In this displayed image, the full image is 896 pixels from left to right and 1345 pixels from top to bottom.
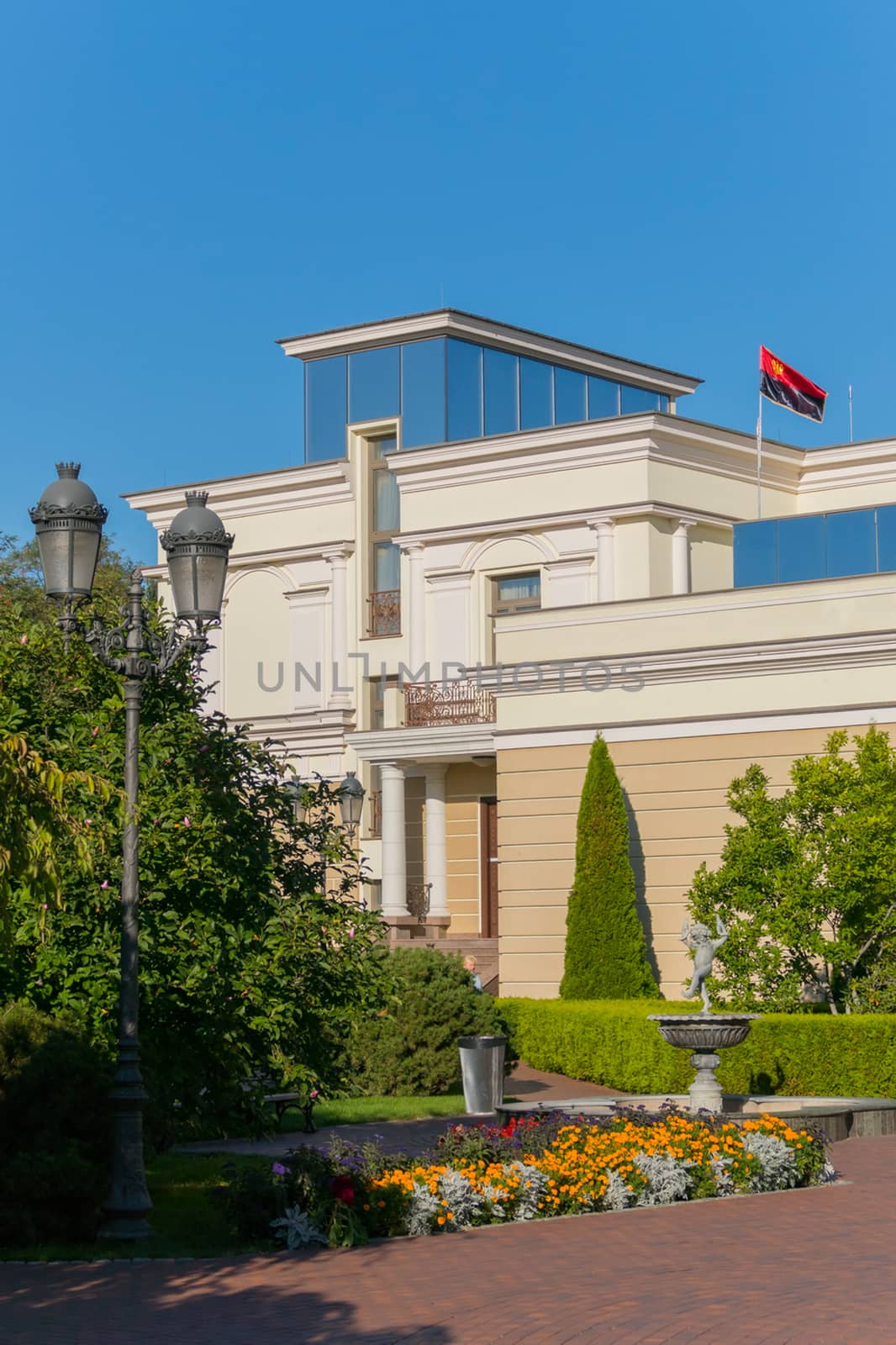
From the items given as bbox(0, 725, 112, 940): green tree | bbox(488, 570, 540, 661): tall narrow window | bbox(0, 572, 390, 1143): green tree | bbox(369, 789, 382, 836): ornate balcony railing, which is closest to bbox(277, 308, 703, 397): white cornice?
bbox(488, 570, 540, 661): tall narrow window

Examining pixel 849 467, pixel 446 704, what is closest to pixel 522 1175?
pixel 446 704

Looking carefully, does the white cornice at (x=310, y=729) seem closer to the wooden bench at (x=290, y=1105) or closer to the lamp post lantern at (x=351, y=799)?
the lamp post lantern at (x=351, y=799)

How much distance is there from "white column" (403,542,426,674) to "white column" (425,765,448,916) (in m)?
2.49

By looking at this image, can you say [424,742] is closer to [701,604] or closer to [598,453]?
[598,453]

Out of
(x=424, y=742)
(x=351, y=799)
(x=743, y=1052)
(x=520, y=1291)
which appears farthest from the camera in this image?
(x=424, y=742)

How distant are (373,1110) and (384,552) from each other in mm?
19685

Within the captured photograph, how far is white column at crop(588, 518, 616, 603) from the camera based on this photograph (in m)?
36.2

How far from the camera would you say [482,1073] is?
23344 millimetres

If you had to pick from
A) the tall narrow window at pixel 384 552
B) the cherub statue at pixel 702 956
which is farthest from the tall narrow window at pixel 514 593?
the cherub statue at pixel 702 956

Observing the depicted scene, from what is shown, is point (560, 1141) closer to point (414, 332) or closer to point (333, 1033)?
point (333, 1033)

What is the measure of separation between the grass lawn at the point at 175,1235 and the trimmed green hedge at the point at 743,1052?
29.2 feet

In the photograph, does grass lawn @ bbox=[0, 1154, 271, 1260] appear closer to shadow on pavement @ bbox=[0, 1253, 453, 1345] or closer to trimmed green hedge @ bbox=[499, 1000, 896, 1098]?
shadow on pavement @ bbox=[0, 1253, 453, 1345]

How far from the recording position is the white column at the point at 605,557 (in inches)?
1427

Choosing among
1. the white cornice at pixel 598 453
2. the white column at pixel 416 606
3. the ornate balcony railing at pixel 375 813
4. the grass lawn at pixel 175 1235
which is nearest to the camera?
the grass lawn at pixel 175 1235
